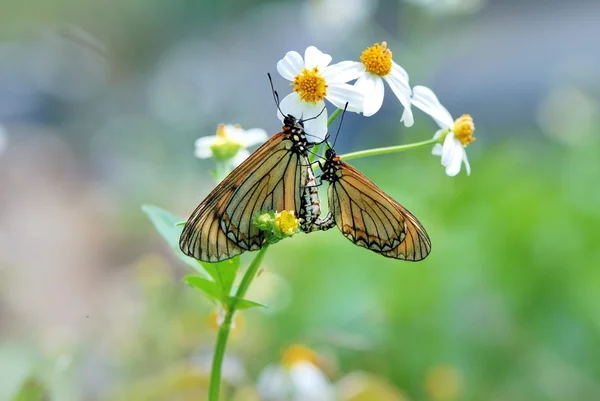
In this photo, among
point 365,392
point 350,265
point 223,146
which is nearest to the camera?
point 223,146

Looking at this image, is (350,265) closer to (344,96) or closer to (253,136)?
(253,136)

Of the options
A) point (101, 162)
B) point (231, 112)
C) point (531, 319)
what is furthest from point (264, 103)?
point (531, 319)

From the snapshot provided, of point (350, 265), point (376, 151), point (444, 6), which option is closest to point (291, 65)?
point (376, 151)

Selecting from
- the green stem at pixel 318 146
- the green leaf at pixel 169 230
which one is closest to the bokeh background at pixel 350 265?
the green leaf at pixel 169 230

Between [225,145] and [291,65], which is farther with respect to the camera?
[225,145]

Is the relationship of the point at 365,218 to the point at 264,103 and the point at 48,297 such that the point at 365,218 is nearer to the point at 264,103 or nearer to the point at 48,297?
the point at 48,297

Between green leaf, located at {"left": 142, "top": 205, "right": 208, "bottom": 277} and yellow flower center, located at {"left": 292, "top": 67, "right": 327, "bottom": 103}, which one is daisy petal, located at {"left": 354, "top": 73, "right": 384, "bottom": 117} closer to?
yellow flower center, located at {"left": 292, "top": 67, "right": 327, "bottom": 103}

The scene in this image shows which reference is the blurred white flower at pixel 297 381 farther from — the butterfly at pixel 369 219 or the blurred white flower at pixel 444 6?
the blurred white flower at pixel 444 6
